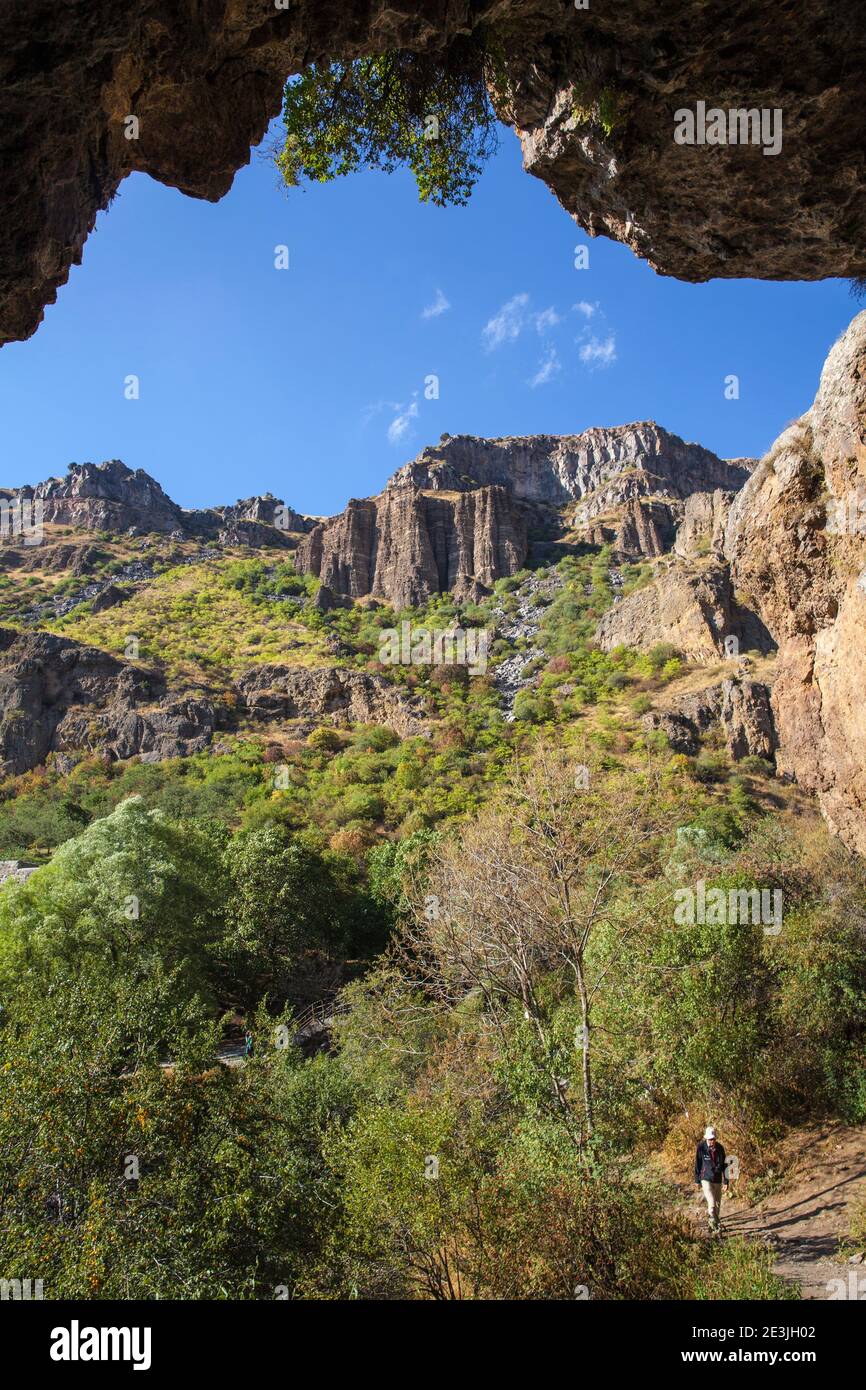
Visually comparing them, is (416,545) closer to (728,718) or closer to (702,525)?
(702,525)

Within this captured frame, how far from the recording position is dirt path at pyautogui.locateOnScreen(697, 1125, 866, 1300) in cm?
746

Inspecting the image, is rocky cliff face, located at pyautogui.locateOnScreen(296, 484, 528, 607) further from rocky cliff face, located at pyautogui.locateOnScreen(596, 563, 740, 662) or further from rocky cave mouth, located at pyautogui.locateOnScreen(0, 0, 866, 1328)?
rocky cave mouth, located at pyautogui.locateOnScreen(0, 0, 866, 1328)

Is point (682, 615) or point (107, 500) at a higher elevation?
point (107, 500)

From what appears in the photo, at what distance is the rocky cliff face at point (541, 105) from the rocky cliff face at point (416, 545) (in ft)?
237

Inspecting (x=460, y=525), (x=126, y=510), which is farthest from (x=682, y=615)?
(x=126, y=510)

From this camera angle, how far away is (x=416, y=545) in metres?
81.4

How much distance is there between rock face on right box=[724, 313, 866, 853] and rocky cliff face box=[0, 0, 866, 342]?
1.69m

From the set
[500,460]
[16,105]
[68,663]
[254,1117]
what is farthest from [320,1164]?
[500,460]

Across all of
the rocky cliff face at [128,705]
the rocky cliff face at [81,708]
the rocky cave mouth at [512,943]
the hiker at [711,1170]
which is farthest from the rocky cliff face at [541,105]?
the rocky cliff face at [81,708]

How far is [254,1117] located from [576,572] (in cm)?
7142

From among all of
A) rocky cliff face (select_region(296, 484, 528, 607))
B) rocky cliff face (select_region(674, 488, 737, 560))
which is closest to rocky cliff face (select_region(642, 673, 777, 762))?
rocky cliff face (select_region(674, 488, 737, 560))

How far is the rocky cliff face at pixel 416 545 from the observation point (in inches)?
3130

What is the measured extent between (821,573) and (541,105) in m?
5.25
